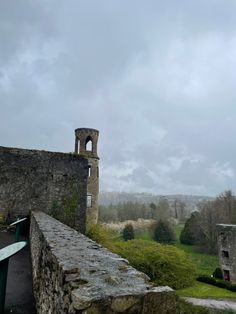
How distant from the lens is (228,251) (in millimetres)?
26938

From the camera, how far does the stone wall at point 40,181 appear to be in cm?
1420

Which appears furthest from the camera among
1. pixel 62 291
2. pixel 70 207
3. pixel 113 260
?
pixel 70 207

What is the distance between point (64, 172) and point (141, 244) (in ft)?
37.0

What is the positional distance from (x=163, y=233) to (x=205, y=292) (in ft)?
83.5

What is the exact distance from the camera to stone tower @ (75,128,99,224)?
28.5 metres

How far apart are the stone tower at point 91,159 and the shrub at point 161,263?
7018mm

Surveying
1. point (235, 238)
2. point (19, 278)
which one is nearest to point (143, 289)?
point (19, 278)

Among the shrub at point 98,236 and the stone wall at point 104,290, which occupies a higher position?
the stone wall at point 104,290

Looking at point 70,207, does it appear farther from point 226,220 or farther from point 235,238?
point 226,220

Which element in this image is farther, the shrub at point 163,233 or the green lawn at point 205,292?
the shrub at point 163,233

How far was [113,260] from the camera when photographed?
331 centimetres

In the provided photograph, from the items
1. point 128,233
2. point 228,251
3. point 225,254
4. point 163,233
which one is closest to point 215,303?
point 228,251

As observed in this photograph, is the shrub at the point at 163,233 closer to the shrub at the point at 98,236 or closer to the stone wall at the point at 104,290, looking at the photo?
the shrub at the point at 98,236

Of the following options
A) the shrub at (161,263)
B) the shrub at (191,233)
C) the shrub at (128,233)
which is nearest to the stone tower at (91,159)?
the shrub at (161,263)
